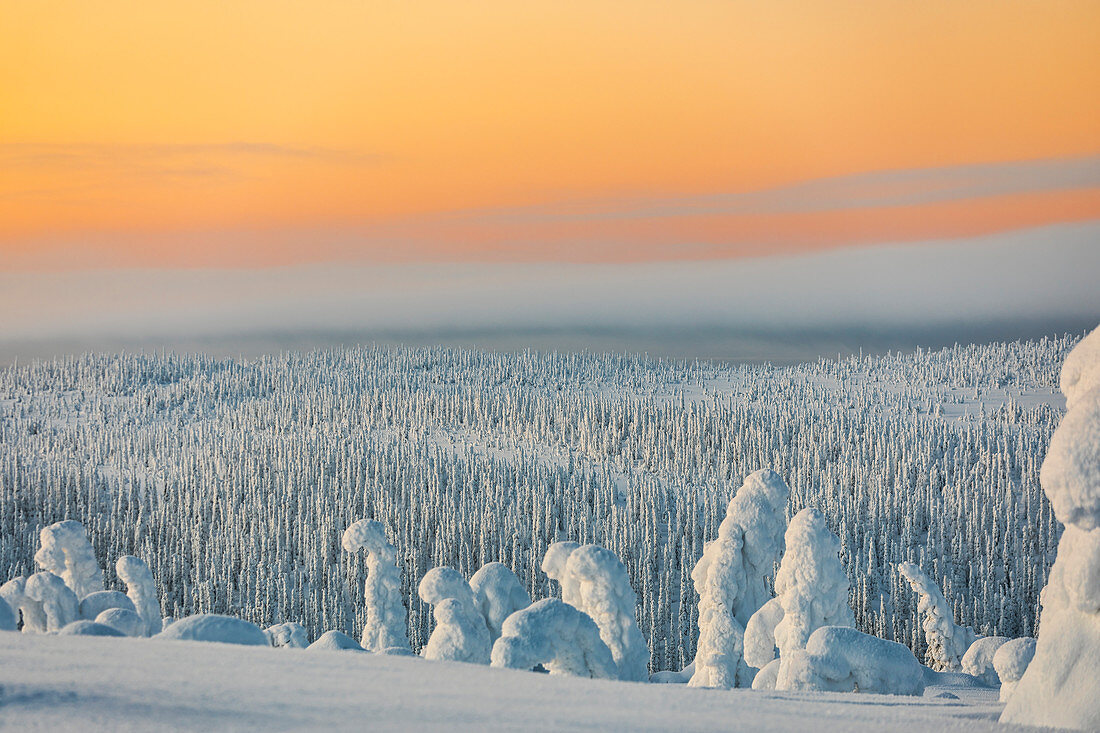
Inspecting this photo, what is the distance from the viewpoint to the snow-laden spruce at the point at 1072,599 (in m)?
7.68

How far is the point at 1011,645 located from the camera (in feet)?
64.3

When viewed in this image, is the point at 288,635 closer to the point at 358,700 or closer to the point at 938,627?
the point at 358,700

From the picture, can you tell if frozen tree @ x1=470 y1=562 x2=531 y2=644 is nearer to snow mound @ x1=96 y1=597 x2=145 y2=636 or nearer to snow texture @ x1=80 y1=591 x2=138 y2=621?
snow texture @ x1=80 y1=591 x2=138 y2=621

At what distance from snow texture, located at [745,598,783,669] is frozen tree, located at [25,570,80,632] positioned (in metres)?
15.4

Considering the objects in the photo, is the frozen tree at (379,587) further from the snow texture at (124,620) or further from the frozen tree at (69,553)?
the snow texture at (124,620)

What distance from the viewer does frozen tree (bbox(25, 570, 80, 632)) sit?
20.8 meters

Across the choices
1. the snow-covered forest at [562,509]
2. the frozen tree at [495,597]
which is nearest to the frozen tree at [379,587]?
the frozen tree at [495,597]

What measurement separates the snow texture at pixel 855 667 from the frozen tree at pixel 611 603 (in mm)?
7543

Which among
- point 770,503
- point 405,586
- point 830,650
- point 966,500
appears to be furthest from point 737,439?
point 830,650

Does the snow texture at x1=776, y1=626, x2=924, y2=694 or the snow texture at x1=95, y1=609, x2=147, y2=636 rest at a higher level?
the snow texture at x1=95, y1=609, x2=147, y2=636

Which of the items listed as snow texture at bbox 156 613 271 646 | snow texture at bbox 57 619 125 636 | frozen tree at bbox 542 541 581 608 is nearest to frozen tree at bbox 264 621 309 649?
frozen tree at bbox 542 541 581 608

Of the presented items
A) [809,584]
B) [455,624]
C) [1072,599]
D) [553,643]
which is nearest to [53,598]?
[455,624]

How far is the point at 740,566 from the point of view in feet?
92.1

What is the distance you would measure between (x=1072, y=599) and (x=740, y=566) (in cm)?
2055
